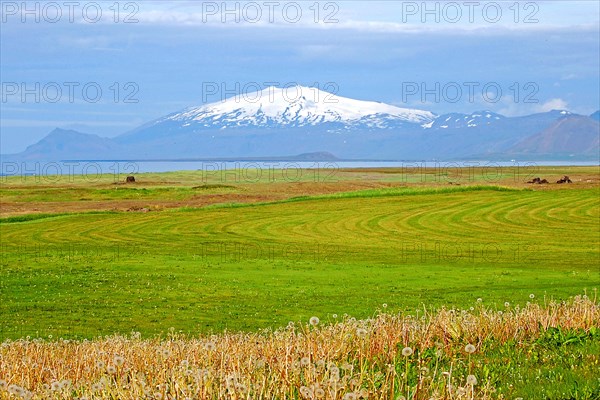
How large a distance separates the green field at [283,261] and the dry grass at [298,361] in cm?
313

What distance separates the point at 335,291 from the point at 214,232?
66.2 feet

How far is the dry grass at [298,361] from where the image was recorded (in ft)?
25.1

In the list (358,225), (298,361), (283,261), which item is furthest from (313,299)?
(358,225)

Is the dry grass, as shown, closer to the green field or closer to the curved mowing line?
the green field

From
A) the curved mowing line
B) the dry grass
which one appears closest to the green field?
the curved mowing line

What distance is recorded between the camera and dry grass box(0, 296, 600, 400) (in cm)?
766

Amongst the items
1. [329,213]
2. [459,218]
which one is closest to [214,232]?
[329,213]

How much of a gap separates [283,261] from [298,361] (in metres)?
20.5

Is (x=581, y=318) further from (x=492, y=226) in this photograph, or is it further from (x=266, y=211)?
(x=266, y=211)

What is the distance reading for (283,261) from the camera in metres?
29.4

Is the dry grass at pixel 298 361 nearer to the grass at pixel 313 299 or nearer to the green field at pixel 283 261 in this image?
the grass at pixel 313 299

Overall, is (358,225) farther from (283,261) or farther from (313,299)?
(313,299)

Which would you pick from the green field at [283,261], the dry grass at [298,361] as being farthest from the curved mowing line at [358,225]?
the dry grass at [298,361]

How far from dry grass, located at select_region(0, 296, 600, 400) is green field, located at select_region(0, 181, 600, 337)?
3.13m
